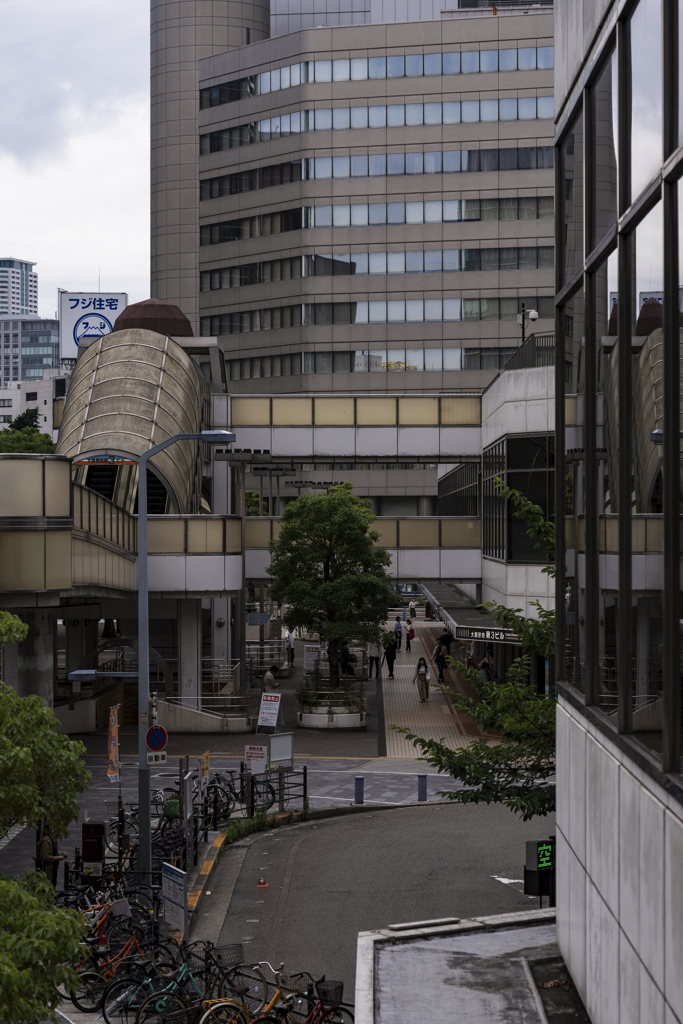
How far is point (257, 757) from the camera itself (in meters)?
27.4

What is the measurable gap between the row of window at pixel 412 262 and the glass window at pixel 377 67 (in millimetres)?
12027

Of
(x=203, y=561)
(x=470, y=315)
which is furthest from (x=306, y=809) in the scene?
(x=470, y=315)

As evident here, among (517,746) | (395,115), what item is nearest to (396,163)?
(395,115)

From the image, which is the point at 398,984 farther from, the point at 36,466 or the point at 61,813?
the point at 36,466

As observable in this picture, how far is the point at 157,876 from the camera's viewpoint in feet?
63.8

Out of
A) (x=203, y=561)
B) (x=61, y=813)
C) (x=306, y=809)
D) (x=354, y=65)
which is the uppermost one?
(x=354, y=65)

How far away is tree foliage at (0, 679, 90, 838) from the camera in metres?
12.3

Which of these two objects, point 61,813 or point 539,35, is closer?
point 61,813

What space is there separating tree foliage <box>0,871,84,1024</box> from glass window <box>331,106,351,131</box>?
258 feet

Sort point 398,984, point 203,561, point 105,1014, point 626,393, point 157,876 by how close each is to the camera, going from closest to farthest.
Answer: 1. point 626,393
2. point 398,984
3. point 105,1014
4. point 157,876
5. point 203,561

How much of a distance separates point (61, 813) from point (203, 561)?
24358mm

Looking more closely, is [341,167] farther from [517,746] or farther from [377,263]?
[517,746]

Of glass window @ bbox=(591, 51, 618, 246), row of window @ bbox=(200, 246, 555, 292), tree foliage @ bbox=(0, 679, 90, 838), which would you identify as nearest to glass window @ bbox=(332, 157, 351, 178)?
row of window @ bbox=(200, 246, 555, 292)

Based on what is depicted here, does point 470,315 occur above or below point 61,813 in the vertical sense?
above
